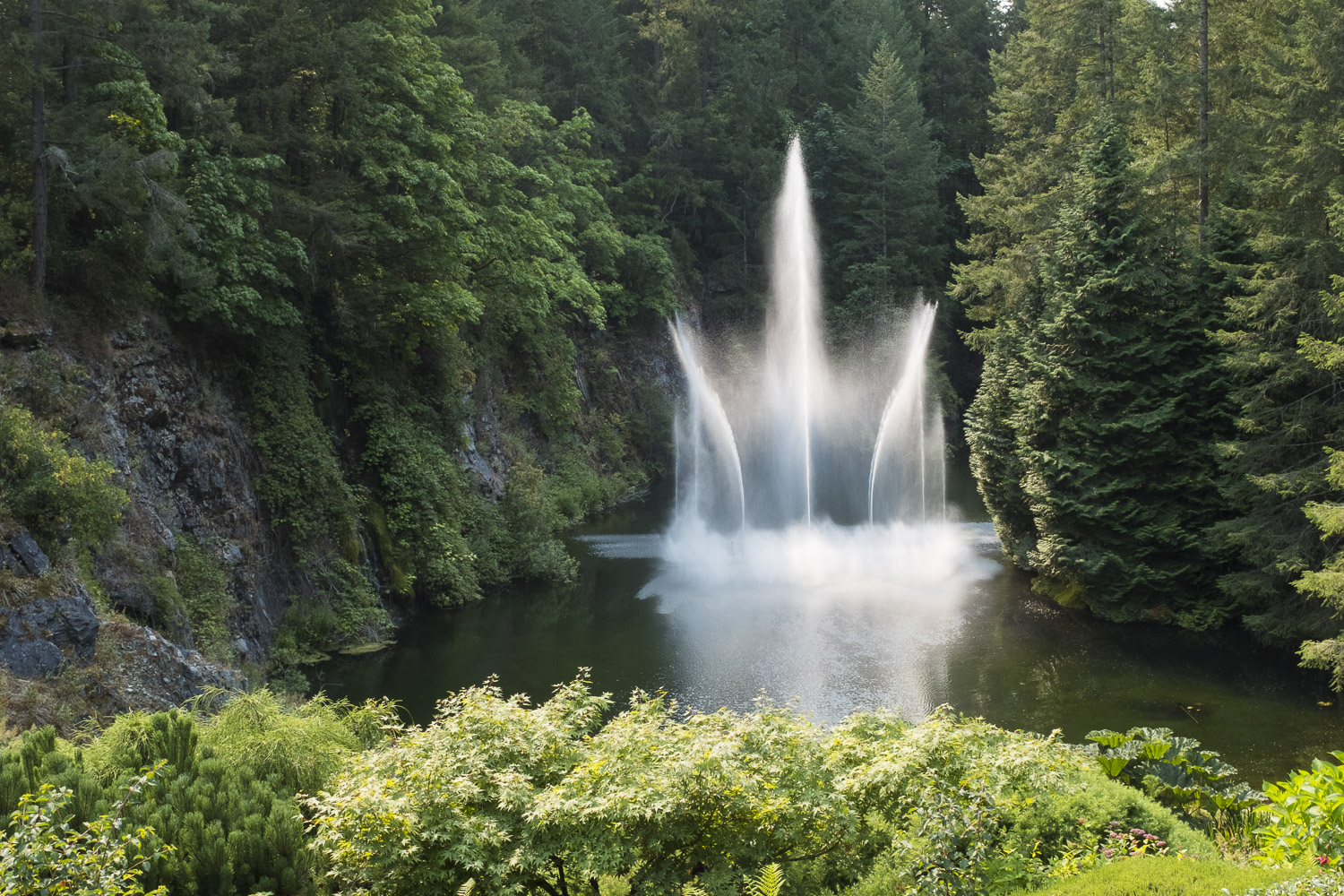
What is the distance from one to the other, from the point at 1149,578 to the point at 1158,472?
2.00 m

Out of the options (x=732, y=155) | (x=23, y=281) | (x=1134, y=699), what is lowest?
(x=1134, y=699)

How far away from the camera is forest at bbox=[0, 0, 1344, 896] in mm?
5879

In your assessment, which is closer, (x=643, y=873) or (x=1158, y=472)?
(x=643, y=873)

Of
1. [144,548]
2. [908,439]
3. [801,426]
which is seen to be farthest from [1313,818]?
[801,426]

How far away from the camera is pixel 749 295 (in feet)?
141

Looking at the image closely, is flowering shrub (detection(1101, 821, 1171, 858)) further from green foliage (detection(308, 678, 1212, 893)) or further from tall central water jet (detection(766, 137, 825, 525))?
tall central water jet (detection(766, 137, 825, 525))

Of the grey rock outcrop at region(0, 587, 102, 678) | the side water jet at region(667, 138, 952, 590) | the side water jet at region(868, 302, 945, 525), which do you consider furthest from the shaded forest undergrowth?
the side water jet at region(868, 302, 945, 525)

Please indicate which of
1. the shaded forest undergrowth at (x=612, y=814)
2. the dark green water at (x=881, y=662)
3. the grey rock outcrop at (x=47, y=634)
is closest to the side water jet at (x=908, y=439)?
the dark green water at (x=881, y=662)

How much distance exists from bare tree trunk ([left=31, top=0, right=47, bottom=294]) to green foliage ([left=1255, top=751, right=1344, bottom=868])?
14.7 metres

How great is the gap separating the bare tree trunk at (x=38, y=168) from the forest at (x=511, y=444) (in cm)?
6

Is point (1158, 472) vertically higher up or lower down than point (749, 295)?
lower down

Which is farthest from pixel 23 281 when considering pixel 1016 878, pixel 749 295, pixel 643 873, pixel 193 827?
pixel 749 295

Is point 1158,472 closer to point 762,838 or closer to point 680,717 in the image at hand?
point 680,717

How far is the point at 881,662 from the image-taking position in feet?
48.4
